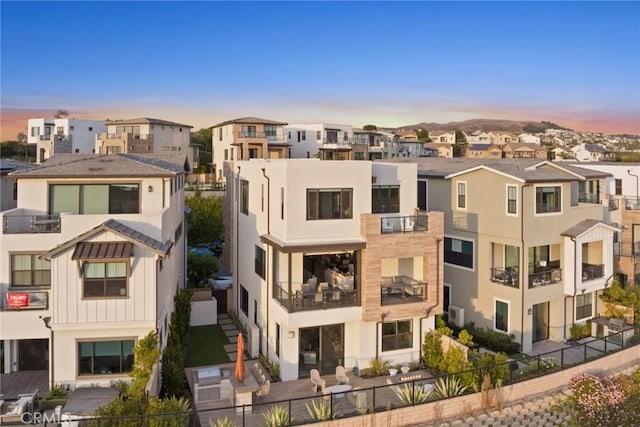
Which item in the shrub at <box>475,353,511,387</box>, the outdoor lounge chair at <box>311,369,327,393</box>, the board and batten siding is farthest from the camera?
the outdoor lounge chair at <box>311,369,327,393</box>

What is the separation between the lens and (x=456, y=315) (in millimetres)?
24672

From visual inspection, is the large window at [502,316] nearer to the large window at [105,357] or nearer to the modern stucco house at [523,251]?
the modern stucco house at [523,251]

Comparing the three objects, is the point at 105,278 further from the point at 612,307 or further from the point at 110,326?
the point at 612,307

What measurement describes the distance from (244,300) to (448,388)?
36.8ft

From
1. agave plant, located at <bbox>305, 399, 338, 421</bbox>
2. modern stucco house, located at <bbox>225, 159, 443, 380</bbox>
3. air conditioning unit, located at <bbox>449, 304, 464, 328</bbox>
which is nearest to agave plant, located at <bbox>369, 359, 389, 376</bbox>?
modern stucco house, located at <bbox>225, 159, 443, 380</bbox>

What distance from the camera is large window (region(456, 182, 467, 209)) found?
25.0 meters

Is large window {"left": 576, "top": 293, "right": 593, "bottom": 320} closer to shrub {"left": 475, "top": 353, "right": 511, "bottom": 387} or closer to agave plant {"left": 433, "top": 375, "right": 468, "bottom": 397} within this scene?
shrub {"left": 475, "top": 353, "right": 511, "bottom": 387}

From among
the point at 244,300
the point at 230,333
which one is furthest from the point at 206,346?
the point at 244,300

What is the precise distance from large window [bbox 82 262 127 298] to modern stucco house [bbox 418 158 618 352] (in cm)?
1526

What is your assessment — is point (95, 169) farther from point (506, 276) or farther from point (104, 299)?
point (506, 276)

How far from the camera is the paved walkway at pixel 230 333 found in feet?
69.7

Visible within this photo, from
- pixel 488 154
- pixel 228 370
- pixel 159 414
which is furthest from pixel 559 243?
pixel 488 154

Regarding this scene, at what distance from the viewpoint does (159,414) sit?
42.7 feet

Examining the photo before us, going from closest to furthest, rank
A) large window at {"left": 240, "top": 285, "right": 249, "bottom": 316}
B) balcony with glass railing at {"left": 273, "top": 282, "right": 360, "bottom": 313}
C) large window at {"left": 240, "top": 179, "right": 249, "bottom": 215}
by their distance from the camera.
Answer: balcony with glass railing at {"left": 273, "top": 282, "right": 360, "bottom": 313} → large window at {"left": 240, "top": 285, "right": 249, "bottom": 316} → large window at {"left": 240, "top": 179, "right": 249, "bottom": 215}
